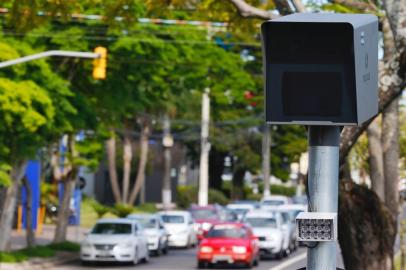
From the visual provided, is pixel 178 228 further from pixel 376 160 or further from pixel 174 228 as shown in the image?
pixel 376 160

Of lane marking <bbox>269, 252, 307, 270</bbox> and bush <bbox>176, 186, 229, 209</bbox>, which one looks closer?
lane marking <bbox>269, 252, 307, 270</bbox>

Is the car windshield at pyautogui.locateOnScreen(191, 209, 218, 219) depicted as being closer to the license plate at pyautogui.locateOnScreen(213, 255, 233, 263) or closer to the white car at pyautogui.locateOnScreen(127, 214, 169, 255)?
the white car at pyautogui.locateOnScreen(127, 214, 169, 255)

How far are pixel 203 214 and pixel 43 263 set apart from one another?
21164mm

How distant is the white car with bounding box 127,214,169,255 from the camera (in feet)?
143

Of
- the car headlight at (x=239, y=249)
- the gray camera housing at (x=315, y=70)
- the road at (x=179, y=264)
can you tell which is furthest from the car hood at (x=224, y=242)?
the gray camera housing at (x=315, y=70)

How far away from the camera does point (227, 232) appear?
37625mm

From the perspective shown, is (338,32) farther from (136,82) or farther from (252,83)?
(252,83)

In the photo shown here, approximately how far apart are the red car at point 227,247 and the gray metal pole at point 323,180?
2812 cm

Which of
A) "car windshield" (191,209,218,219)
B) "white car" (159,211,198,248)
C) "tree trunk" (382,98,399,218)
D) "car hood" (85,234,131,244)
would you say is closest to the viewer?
"tree trunk" (382,98,399,218)

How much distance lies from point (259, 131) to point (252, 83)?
4732 centimetres

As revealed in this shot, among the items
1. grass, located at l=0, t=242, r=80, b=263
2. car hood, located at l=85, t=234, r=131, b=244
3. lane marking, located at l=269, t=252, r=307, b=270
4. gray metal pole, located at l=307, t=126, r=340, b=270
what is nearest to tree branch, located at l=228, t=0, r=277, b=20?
gray metal pole, located at l=307, t=126, r=340, b=270

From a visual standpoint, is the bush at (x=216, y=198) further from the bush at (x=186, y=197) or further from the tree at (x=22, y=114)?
the tree at (x=22, y=114)

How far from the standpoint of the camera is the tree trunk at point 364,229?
17000 mm

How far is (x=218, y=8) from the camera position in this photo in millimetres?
21188
